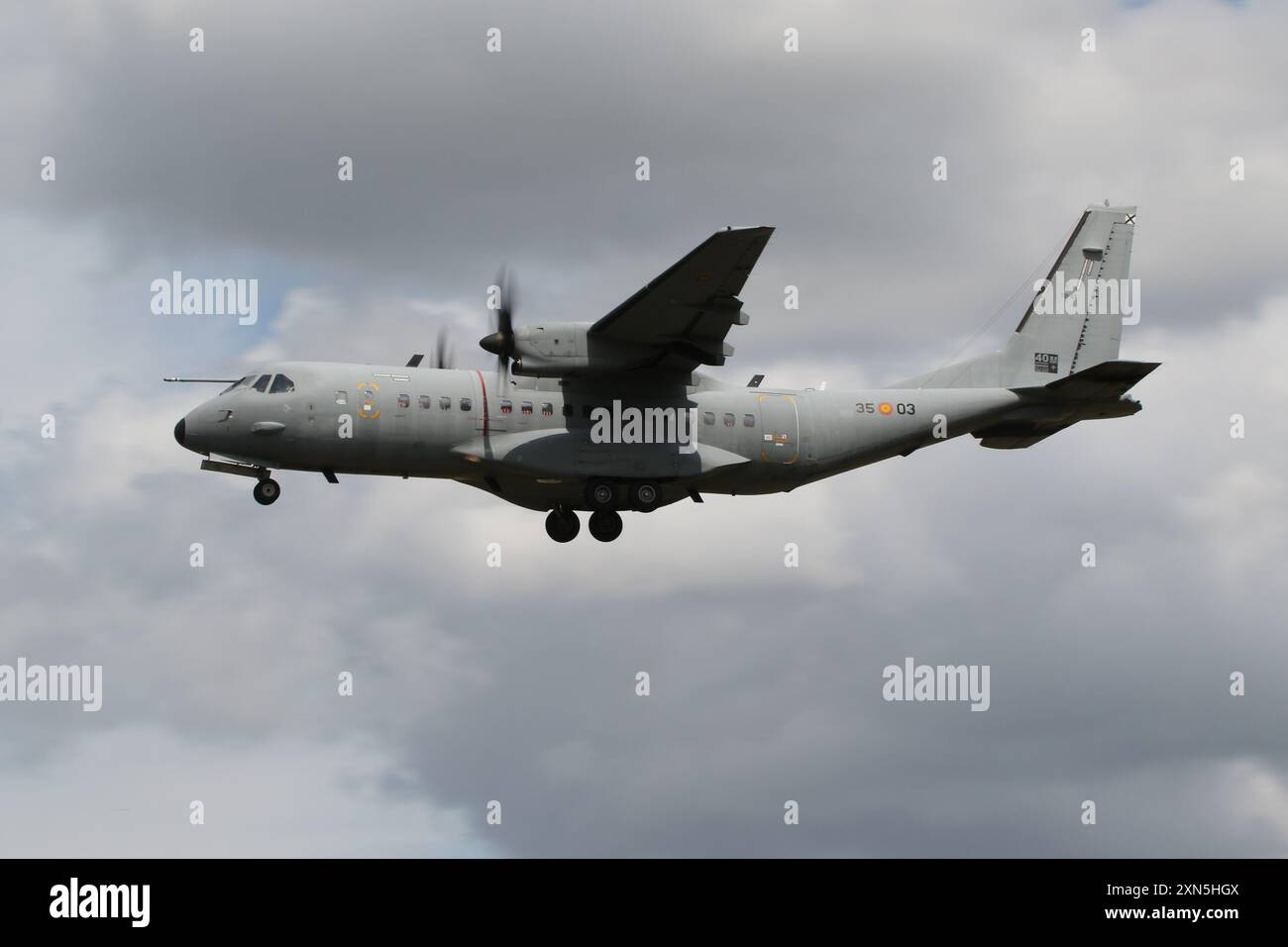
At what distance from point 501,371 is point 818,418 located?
6126 millimetres

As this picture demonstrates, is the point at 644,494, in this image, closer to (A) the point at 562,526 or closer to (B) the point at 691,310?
(A) the point at 562,526

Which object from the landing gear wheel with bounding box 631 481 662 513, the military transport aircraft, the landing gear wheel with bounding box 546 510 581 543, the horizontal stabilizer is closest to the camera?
the military transport aircraft

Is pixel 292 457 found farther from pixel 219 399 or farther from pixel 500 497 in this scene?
pixel 500 497

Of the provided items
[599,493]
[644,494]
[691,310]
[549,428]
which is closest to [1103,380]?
[691,310]

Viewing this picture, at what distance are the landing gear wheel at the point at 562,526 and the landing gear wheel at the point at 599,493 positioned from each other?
1.15 metres

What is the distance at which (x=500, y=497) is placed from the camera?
3341 centimetres

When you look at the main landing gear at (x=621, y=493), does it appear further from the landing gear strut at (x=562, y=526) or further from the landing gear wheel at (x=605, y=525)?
the landing gear strut at (x=562, y=526)

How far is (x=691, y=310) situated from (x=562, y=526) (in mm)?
5261

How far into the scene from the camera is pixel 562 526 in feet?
111

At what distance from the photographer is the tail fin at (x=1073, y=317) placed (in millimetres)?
35562

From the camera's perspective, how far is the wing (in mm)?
29859

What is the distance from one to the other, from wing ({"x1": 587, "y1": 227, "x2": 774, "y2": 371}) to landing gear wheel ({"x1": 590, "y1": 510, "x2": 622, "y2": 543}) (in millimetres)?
2928

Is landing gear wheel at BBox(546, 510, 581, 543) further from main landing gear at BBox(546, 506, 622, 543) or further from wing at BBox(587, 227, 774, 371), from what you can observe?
wing at BBox(587, 227, 774, 371)

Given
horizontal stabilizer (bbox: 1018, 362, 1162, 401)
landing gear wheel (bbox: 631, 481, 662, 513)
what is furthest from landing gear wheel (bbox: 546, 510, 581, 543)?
horizontal stabilizer (bbox: 1018, 362, 1162, 401)
